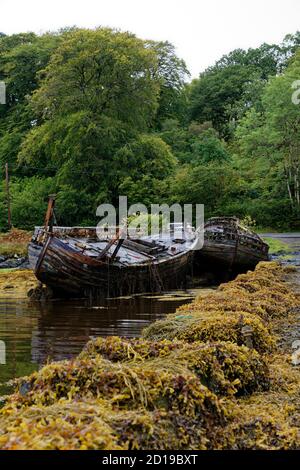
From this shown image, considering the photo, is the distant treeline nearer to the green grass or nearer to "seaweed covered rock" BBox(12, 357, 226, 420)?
the green grass

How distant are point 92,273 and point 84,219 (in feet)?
77.1

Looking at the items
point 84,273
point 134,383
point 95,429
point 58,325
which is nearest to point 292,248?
point 84,273

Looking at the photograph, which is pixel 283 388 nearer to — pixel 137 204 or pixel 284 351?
pixel 284 351

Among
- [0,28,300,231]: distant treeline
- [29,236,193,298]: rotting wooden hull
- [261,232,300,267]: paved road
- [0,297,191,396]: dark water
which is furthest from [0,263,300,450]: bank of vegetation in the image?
[0,28,300,231]: distant treeline

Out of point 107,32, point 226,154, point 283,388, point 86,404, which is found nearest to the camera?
point 86,404

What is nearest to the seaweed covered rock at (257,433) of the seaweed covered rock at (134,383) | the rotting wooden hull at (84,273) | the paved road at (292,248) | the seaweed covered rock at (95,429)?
the seaweed covered rock at (95,429)

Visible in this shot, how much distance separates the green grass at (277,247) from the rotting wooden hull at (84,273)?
12.8m

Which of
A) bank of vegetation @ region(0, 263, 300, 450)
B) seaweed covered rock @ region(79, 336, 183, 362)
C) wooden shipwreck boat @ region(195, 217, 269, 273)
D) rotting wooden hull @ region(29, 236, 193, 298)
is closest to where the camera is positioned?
bank of vegetation @ region(0, 263, 300, 450)

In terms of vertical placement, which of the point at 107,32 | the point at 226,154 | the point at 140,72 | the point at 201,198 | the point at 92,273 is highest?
the point at 107,32

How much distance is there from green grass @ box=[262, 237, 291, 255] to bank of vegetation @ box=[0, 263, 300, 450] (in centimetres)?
2529

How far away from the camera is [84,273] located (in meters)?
17.4

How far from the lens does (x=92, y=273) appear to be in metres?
17.5

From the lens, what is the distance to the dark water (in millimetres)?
9250

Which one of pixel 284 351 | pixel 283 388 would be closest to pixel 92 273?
pixel 284 351
